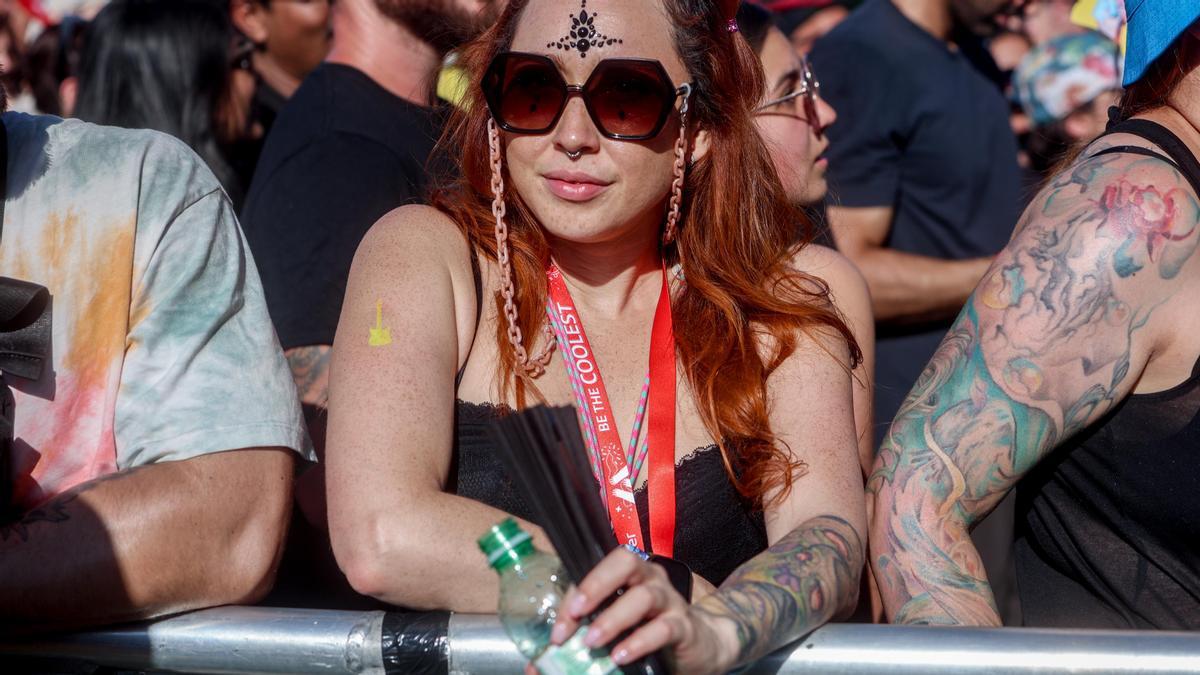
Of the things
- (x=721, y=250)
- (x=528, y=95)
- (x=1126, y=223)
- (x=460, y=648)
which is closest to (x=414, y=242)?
(x=528, y=95)

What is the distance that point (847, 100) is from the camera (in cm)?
462

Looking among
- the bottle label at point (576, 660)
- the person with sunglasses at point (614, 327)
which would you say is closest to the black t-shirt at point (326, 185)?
the person with sunglasses at point (614, 327)

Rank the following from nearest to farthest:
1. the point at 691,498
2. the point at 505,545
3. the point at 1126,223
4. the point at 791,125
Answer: the point at 505,545
the point at 1126,223
the point at 691,498
the point at 791,125

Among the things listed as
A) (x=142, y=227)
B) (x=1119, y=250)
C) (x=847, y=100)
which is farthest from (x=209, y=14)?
(x=1119, y=250)

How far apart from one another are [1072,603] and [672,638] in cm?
102

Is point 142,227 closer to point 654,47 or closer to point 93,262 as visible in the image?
point 93,262

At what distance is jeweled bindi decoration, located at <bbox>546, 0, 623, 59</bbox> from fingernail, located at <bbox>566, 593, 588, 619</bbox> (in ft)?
4.12

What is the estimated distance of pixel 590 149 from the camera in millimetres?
2574

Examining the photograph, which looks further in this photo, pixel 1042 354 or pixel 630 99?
pixel 630 99

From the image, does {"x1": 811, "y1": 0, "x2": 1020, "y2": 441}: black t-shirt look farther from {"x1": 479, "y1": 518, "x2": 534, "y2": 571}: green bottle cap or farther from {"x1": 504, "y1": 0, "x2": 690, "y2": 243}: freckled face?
{"x1": 479, "y1": 518, "x2": 534, "y2": 571}: green bottle cap

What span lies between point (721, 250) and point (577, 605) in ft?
4.23

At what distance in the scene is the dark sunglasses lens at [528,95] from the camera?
100 inches

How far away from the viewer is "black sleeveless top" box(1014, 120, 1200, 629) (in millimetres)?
2223

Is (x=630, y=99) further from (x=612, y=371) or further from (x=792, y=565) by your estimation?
(x=792, y=565)
